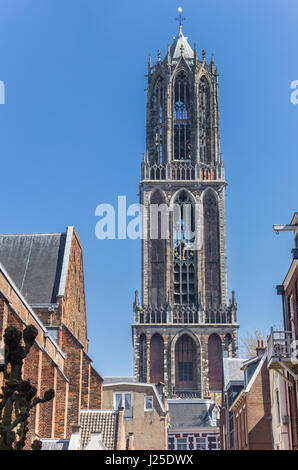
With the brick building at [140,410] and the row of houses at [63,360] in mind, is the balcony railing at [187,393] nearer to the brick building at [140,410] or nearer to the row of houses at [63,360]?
the brick building at [140,410]

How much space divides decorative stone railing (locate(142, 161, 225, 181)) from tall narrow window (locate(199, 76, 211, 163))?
1.39 m

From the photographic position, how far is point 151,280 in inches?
2867

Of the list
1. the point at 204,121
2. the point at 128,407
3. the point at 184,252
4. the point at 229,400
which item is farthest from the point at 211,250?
the point at 229,400

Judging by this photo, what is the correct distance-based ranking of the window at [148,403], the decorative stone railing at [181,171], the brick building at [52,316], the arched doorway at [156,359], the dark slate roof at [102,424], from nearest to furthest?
the brick building at [52,316] → the dark slate roof at [102,424] → the window at [148,403] → the arched doorway at [156,359] → the decorative stone railing at [181,171]

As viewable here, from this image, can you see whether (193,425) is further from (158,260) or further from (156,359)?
(158,260)

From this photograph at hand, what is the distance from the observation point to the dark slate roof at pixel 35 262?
32.3 m

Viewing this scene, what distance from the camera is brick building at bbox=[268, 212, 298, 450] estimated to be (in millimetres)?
21234

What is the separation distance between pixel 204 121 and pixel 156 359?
2573 centimetres

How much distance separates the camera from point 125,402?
1689 inches

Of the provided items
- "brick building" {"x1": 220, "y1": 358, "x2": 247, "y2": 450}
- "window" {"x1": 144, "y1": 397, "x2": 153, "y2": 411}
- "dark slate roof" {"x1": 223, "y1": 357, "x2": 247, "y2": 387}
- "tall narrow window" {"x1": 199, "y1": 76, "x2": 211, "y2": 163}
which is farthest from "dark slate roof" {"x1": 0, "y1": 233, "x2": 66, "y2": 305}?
"tall narrow window" {"x1": 199, "y1": 76, "x2": 211, "y2": 163}

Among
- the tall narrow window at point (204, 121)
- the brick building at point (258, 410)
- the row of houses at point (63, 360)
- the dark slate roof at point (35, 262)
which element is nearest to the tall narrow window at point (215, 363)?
the tall narrow window at point (204, 121)

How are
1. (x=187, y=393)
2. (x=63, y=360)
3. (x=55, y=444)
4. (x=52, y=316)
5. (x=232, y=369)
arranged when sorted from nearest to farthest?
(x=55, y=444)
(x=63, y=360)
(x=52, y=316)
(x=232, y=369)
(x=187, y=393)

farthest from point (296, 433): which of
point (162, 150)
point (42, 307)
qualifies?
point (162, 150)

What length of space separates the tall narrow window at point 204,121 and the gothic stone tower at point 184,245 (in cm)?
11
